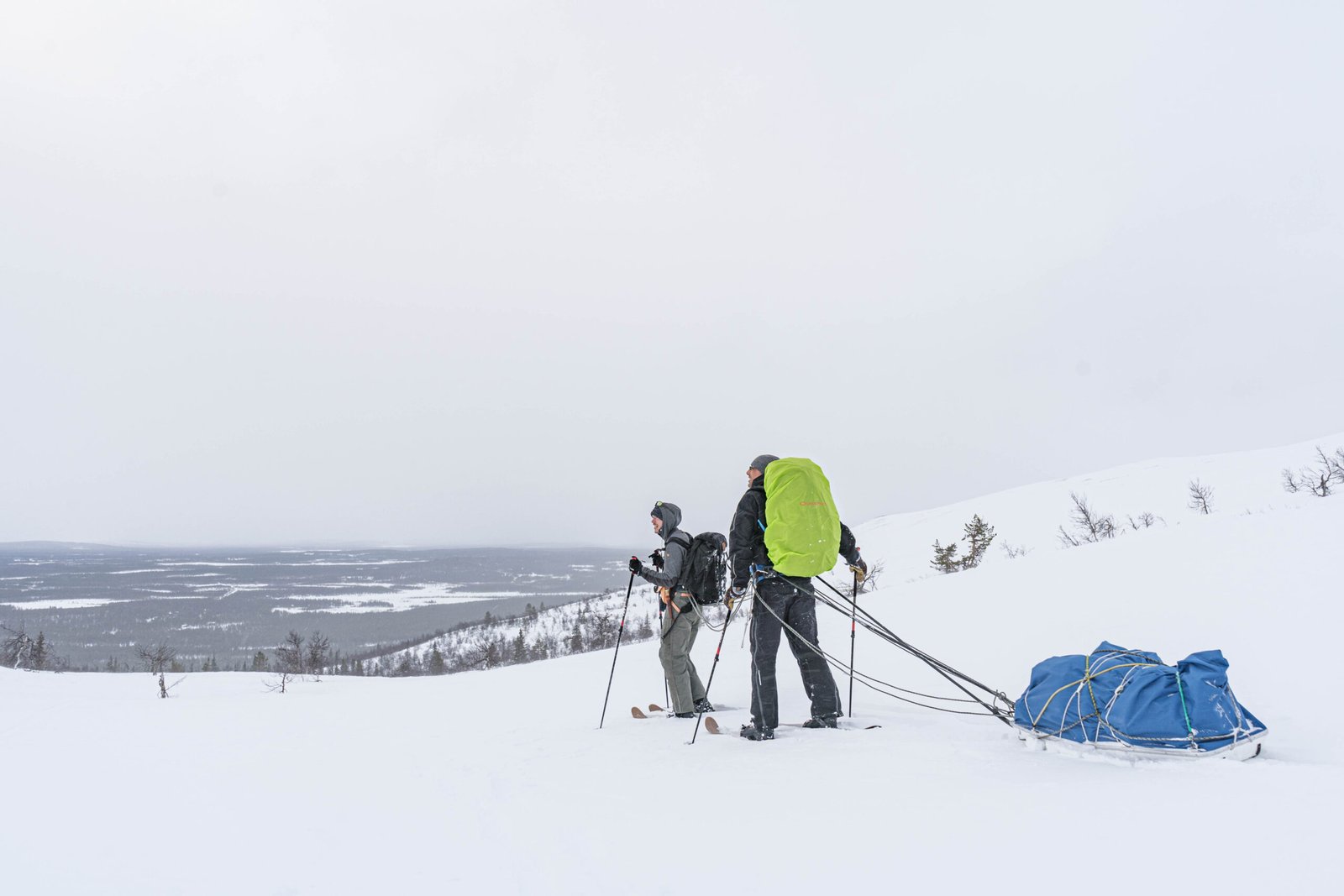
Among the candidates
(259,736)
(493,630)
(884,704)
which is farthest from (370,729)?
(493,630)

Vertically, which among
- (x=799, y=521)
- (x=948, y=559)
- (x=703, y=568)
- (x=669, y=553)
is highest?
(x=799, y=521)

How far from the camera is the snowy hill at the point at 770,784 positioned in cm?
280

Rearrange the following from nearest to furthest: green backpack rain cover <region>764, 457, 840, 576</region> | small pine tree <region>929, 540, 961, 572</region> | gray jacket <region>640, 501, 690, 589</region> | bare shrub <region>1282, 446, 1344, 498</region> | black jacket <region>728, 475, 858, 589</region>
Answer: green backpack rain cover <region>764, 457, 840, 576</region> < black jacket <region>728, 475, 858, 589</region> < gray jacket <region>640, 501, 690, 589</region> < bare shrub <region>1282, 446, 1344, 498</region> < small pine tree <region>929, 540, 961, 572</region>

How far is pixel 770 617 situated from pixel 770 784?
5.68 feet

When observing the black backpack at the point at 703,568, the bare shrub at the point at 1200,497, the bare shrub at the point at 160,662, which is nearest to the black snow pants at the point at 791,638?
the black backpack at the point at 703,568

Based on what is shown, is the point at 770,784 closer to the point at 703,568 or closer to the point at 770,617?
the point at 770,617

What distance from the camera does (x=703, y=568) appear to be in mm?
6367

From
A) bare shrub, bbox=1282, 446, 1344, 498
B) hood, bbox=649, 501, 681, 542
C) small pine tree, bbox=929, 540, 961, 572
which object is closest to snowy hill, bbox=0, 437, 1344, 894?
hood, bbox=649, 501, 681, 542

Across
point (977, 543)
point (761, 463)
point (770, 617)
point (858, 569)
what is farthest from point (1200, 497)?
point (770, 617)

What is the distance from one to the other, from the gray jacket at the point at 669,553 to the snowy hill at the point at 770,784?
1395 millimetres

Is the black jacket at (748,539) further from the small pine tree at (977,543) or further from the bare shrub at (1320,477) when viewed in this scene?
the small pine tree at (977,543)

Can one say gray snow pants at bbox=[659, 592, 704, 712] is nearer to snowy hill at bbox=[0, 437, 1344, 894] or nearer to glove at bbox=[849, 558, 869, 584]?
snowy hill at bbox=[0, 437, 1344, 894]

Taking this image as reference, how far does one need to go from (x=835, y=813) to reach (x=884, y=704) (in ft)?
11.8

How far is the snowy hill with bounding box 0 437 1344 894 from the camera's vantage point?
9.18 feet
